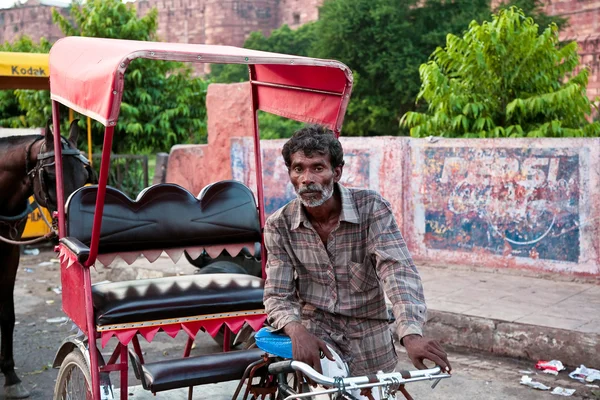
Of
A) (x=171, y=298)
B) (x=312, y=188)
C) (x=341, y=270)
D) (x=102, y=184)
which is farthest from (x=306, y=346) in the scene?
(x=171, y=298)

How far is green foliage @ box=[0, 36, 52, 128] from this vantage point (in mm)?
13492

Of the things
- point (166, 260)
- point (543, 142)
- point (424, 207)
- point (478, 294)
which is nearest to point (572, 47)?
point (543, 142)

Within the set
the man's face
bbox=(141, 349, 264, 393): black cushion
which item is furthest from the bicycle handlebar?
bbox=(141, 349, 264, 393): black cushion

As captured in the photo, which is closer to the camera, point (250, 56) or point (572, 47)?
point (250, 56)

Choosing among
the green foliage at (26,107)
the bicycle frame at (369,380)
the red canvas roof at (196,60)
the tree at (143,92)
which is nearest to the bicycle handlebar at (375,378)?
the bicycle frame at (369,380)

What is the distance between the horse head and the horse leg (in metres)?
0.50

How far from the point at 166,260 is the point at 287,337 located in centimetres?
730

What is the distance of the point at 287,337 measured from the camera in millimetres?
2777

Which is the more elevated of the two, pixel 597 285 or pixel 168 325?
pixel 168 325

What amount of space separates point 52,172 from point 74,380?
173cm

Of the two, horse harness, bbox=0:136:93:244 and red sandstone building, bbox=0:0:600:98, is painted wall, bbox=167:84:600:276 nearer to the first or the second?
horse harness, bbox=0:136:93:244

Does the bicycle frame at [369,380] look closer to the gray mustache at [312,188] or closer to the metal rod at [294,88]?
the gray mustache at [312,188]

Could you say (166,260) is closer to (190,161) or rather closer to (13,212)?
(190,161)

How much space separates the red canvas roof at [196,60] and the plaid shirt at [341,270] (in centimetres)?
81
